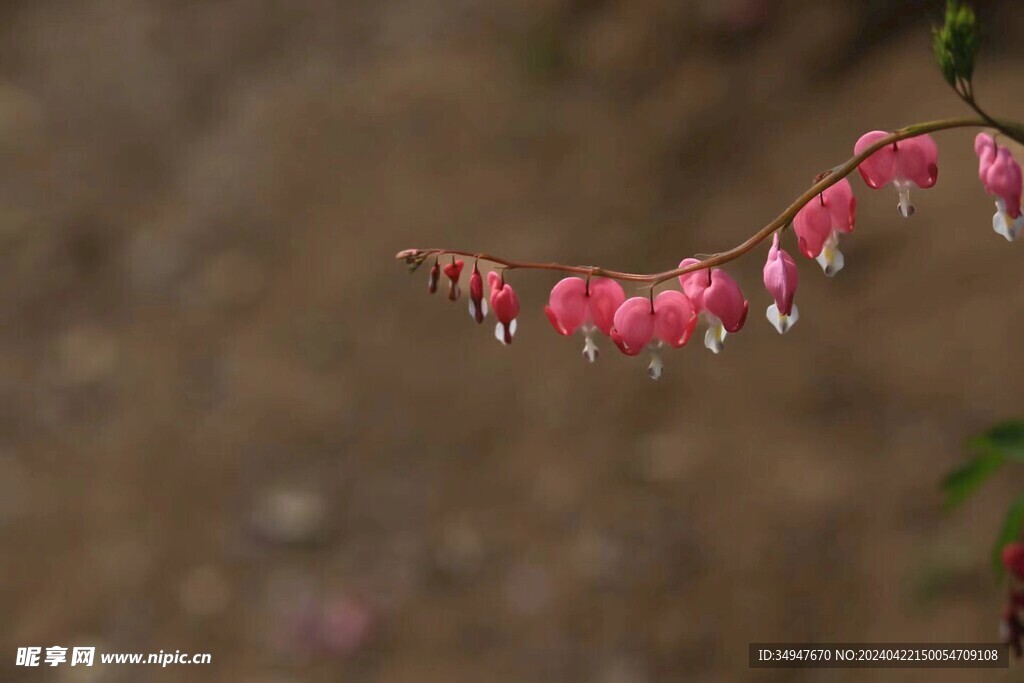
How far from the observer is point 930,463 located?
8.41 ft

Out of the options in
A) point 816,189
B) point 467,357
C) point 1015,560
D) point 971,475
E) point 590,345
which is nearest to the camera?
point 816,189

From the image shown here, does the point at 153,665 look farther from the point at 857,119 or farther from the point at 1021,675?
the point at 857,119

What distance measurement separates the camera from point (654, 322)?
0.96 meters

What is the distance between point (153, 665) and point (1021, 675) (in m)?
1.92

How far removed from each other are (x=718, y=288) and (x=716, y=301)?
1cm

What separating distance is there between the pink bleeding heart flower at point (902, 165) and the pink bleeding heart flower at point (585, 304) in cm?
25

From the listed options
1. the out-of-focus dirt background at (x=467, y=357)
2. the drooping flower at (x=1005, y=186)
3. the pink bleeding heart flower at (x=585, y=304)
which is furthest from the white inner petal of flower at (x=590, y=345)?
the out-of-focus dirt background at (x=467, y=357)

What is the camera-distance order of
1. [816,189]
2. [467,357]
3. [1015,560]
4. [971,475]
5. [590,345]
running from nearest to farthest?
[816,189] < [590,345] < [1015,560] < [971,475] < [467,357]

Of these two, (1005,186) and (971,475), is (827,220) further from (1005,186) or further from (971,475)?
(971,475)

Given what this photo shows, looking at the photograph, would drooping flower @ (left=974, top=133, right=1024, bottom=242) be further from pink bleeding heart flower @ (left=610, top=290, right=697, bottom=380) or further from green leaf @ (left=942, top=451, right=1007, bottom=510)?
green leaf @ (left=942, top=451, right=1007, bottom=510)

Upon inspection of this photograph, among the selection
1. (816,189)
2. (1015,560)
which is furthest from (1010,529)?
(816,189)

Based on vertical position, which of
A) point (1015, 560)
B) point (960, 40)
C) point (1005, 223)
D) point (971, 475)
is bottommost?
point (1015, 560)

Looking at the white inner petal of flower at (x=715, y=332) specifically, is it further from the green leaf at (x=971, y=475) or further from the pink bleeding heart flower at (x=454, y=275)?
the green leaf at (x=971, y=475)

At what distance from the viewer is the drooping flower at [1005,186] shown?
0.90 meters
